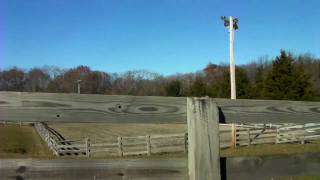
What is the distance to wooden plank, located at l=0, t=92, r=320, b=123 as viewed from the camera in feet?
11.1

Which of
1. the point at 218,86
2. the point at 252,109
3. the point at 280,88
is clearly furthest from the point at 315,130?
the point at 218,86

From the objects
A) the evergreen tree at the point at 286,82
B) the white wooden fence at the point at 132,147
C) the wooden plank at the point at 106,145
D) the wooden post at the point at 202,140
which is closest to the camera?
the wooden post at the point at 202,140

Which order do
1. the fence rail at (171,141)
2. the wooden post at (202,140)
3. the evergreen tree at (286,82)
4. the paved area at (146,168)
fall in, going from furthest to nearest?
the evergreen tree at (286,82) < the fence rail at (171,141) < the wooden post at (202,140) < the paved area at (146,168)

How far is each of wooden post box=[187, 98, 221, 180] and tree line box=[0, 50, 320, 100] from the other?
38773 millimetres

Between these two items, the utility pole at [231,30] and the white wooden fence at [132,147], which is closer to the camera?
the white wooden fence at [132,147]

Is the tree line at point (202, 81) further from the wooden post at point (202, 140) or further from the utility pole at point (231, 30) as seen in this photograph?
the wooden post at point (202, 140)

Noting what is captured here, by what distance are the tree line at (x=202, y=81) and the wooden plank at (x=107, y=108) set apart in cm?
3854

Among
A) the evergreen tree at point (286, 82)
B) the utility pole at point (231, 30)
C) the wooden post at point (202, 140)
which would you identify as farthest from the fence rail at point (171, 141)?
the evergreen tree at point (286, 82)

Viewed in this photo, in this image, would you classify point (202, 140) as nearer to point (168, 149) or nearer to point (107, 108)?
point (107, 108)

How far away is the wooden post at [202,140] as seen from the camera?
3.75 meters

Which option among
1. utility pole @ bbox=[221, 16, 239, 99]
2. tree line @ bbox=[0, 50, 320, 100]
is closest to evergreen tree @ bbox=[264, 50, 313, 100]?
tree line @ bbox=[0, 50, 320, 100]

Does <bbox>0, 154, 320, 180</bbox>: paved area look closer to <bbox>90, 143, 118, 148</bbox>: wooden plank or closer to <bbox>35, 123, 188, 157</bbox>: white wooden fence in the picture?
<bbox>35, 123, 188, 157</bbox>: white wooden fence

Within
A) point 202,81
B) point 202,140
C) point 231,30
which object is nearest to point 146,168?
point 202,140

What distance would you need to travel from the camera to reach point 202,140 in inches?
148
